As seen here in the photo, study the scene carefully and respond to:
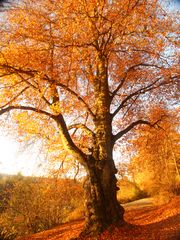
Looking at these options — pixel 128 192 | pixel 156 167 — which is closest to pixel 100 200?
pixel 156 167

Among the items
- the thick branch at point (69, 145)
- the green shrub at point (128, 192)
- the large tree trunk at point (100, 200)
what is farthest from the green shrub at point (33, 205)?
the green shrub at point (128, 192)

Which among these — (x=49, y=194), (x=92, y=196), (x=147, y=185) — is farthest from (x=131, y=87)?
(x=147, y=185)

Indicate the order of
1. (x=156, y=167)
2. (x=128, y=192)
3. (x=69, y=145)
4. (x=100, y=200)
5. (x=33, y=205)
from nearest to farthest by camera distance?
(x=100, y=200)
(x=69, y=145)
(x=33, y=205)
(x=156, y=167)
(x=128, y=192)

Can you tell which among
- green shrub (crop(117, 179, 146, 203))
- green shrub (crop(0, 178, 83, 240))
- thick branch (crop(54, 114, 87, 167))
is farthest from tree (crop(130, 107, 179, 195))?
thick branch (crop(54, 114, 87, 167))

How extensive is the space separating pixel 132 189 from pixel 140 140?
38.4ft

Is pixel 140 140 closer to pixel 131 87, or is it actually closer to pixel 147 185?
pixel 131 87

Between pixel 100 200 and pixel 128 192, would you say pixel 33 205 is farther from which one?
pixel 128 192

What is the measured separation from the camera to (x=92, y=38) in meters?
12.0

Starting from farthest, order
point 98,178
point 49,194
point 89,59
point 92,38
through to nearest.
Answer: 1. point 49,194
2. point 89,59
3. point 92,38
4. point 98,178

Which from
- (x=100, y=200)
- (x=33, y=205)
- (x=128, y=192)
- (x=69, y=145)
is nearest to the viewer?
(x=100, y=200)

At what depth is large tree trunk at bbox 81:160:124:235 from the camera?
420 inches

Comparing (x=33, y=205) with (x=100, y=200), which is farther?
(x=33, y=205)

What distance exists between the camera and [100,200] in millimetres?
10867

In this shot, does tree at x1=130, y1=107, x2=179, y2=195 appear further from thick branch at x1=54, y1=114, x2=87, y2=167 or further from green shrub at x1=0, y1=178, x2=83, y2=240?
thick branch at x1=54, y1=114, x2=87, y2=167
